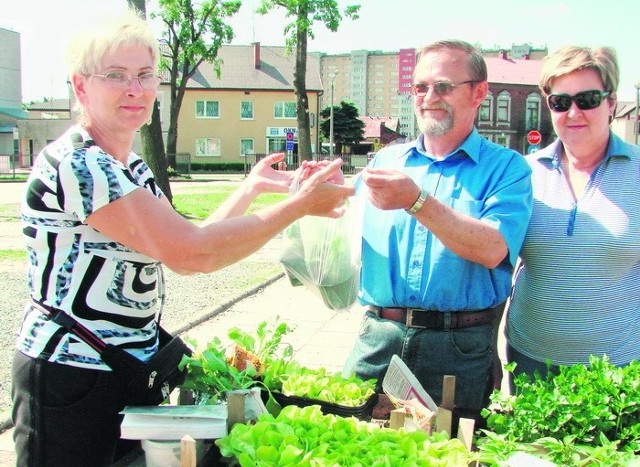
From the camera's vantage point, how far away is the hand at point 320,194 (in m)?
2.14

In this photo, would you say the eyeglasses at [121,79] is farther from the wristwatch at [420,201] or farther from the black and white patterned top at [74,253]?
the wristwatch at [420,201]

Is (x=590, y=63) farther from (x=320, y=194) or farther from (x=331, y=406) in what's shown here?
(x=331, y=406)

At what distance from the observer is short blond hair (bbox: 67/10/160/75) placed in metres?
1.99

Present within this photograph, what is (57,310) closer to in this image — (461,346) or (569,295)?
(461,346)

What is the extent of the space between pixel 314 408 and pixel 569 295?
1309 mm

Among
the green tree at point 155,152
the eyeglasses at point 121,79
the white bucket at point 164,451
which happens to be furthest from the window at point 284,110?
the white bucket at point 164,451

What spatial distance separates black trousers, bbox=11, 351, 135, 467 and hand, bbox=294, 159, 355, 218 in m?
0.79

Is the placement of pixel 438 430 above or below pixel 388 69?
below

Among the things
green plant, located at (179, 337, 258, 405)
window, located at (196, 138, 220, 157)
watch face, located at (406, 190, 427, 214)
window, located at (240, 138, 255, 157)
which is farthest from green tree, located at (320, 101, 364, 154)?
green plant, located at (179, 337, 258, 405)

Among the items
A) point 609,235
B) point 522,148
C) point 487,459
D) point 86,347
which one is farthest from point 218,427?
point 522,148

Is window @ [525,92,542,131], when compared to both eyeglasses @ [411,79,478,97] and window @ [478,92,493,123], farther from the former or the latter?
eyeglasses @ [411,79,478,97]

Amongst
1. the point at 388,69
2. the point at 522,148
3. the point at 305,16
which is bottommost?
the point at 522,148

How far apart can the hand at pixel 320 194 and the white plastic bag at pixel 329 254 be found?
1.79ft

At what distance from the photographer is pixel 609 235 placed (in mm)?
2678
